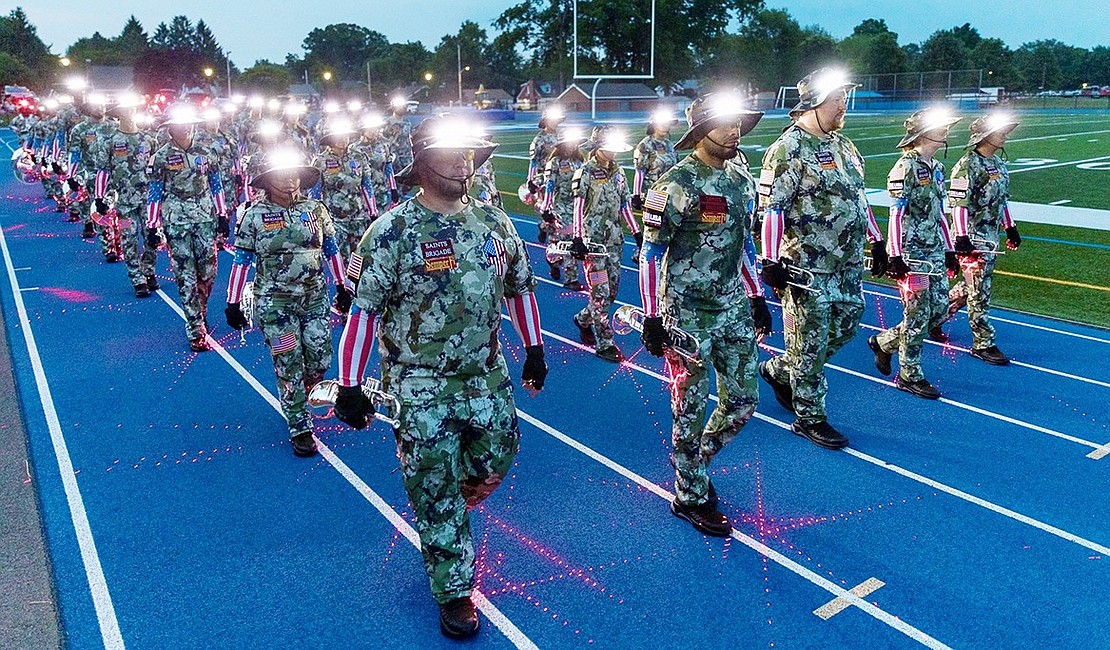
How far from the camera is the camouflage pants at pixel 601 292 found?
943cm

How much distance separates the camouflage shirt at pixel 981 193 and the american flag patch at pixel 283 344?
21.2 ft

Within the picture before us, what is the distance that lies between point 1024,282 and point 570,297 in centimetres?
641

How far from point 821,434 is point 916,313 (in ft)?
5.80

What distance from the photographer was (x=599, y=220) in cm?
977

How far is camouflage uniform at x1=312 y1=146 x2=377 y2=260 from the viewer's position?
1133cm

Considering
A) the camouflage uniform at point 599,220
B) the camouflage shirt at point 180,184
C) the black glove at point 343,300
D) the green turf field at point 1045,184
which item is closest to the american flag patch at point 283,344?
the black glove at point 343,300

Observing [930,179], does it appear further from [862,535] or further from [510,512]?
[510,512]

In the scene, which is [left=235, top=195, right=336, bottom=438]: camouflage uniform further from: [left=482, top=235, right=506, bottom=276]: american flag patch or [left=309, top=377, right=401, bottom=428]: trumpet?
[left=482, top=235, right=506, bottom=276]: american flag patch

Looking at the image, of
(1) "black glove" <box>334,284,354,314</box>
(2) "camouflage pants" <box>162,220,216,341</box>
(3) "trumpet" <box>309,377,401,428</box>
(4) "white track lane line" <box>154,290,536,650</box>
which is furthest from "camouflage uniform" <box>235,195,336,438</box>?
(2) "camouflage pants" <box>162,220,216,341</box>

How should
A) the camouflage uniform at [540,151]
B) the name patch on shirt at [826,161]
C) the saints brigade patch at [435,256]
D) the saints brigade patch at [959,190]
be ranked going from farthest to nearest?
the camouflage uniform at [540,151] < the saints brigade patch at [959,190] < the name patch on shirt at [826,161] < the saints brigade patch at [435,256]

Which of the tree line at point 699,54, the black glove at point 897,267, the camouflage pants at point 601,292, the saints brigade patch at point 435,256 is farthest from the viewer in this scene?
the tree line at point 699,54

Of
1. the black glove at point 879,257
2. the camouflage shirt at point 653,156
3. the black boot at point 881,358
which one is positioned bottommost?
the black boot at point 881,358

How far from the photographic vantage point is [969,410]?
7.58 metres

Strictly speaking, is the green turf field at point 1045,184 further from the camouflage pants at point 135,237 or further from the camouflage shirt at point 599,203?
the camouflage pants at point 135,237
